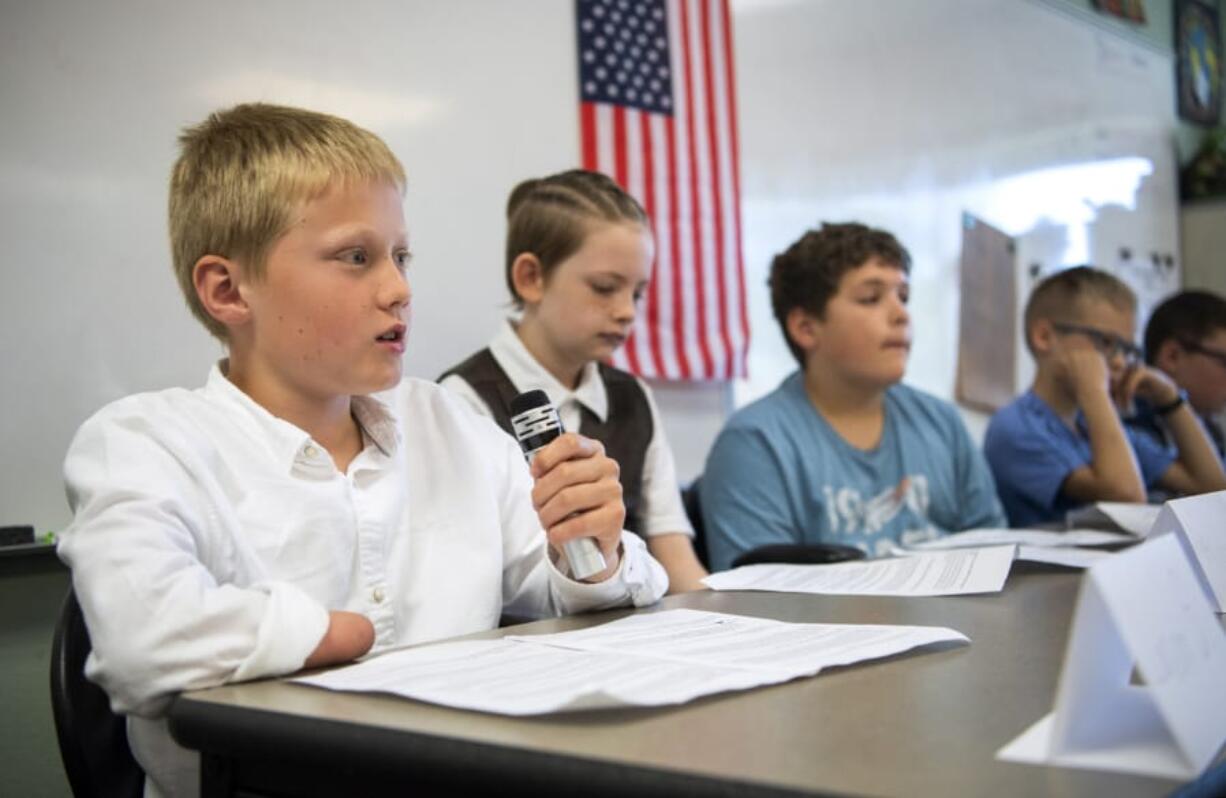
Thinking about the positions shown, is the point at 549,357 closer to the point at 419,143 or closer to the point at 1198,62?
the point at 419,143

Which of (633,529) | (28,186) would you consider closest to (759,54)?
(633,529)

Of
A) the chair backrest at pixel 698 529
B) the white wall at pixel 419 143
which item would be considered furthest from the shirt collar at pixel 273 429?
the chair backrest at pixel 698 529

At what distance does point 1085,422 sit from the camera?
283 centimetres

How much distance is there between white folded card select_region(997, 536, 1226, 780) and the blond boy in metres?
0.52

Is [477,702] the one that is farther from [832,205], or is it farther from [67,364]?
[832,205]

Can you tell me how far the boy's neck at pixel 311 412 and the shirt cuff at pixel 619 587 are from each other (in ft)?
0.79

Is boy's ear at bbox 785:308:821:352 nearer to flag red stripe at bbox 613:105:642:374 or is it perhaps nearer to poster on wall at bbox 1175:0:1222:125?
flag red stripe at bbox 613:105:642:374

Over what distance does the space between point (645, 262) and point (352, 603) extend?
1077mm

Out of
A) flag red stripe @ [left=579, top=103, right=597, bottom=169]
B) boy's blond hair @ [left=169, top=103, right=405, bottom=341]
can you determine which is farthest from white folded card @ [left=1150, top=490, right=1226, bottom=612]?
flag red stripe @ [left=579, top=103, right=597, bottom=169]

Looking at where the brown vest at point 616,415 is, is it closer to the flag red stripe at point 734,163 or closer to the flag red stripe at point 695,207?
the flag red stripe at point 695,207

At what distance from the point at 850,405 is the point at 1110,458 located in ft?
2.20

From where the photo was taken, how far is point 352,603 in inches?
44.3

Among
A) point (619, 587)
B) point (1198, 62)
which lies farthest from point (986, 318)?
point (619, 587)

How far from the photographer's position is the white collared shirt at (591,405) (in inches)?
76.9
